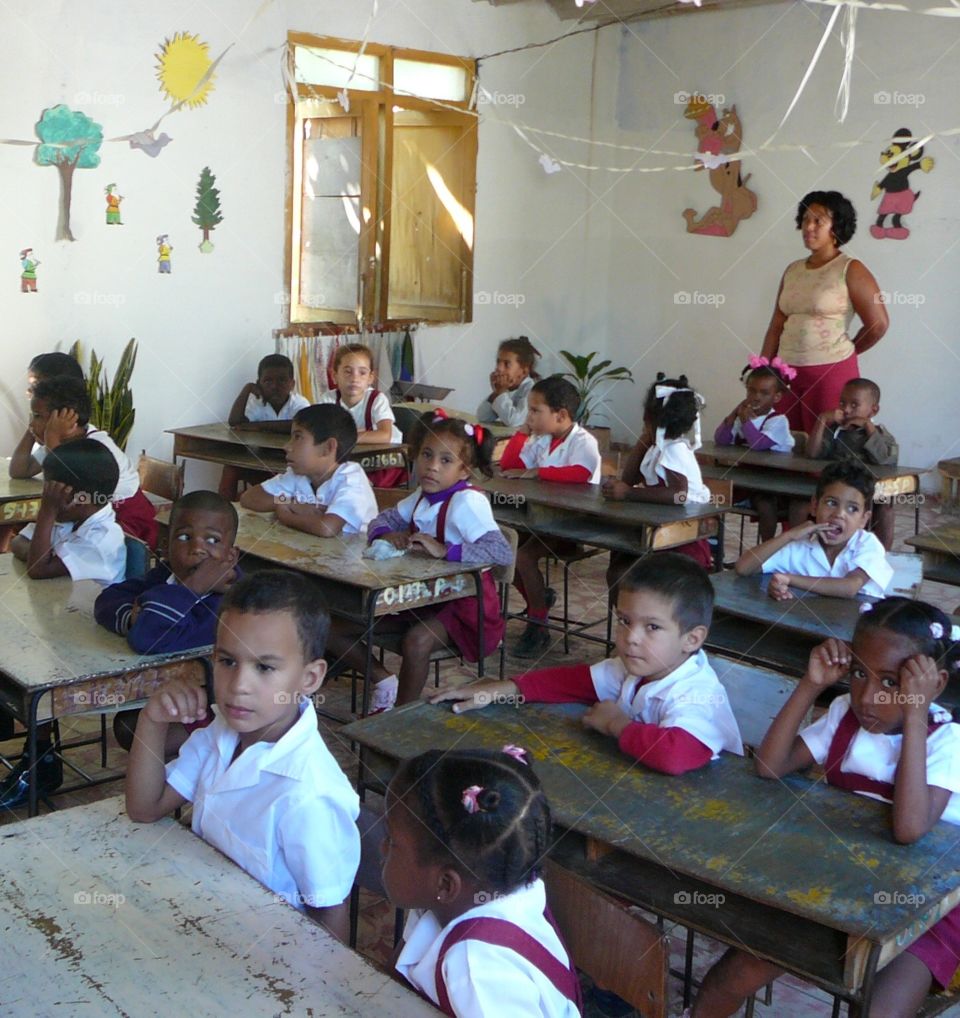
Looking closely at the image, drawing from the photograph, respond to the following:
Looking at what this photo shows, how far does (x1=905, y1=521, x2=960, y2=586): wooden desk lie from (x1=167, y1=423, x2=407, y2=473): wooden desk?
2294 millimetres

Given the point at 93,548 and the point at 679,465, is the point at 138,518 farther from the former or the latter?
the point at 679,465

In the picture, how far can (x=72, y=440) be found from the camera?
3441 mm

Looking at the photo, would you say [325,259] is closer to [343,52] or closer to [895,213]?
[343,52]

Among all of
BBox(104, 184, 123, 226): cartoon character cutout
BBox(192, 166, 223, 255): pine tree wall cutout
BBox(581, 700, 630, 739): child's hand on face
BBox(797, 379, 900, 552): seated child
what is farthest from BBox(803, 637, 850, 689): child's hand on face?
BBox(192, 166, 223, 255): pine tree wall cutout

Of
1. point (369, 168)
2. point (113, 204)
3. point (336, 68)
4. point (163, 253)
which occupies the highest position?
point (336, 68)

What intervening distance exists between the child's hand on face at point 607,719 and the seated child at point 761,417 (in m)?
3.18

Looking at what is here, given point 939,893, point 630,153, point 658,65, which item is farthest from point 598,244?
point 939,893

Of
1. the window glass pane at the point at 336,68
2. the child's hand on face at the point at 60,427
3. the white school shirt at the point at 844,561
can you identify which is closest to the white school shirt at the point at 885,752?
the white school shirt at the point at 844,561

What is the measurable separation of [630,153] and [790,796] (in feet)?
24.4

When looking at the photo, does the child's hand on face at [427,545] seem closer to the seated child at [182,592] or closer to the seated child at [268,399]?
the seated child at [182,592]

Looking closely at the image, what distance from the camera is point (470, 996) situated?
1.28 metres

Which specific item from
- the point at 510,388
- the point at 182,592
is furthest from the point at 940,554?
the point at 510,388

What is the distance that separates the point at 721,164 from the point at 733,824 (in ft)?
23.1

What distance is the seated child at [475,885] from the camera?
1.31 m
